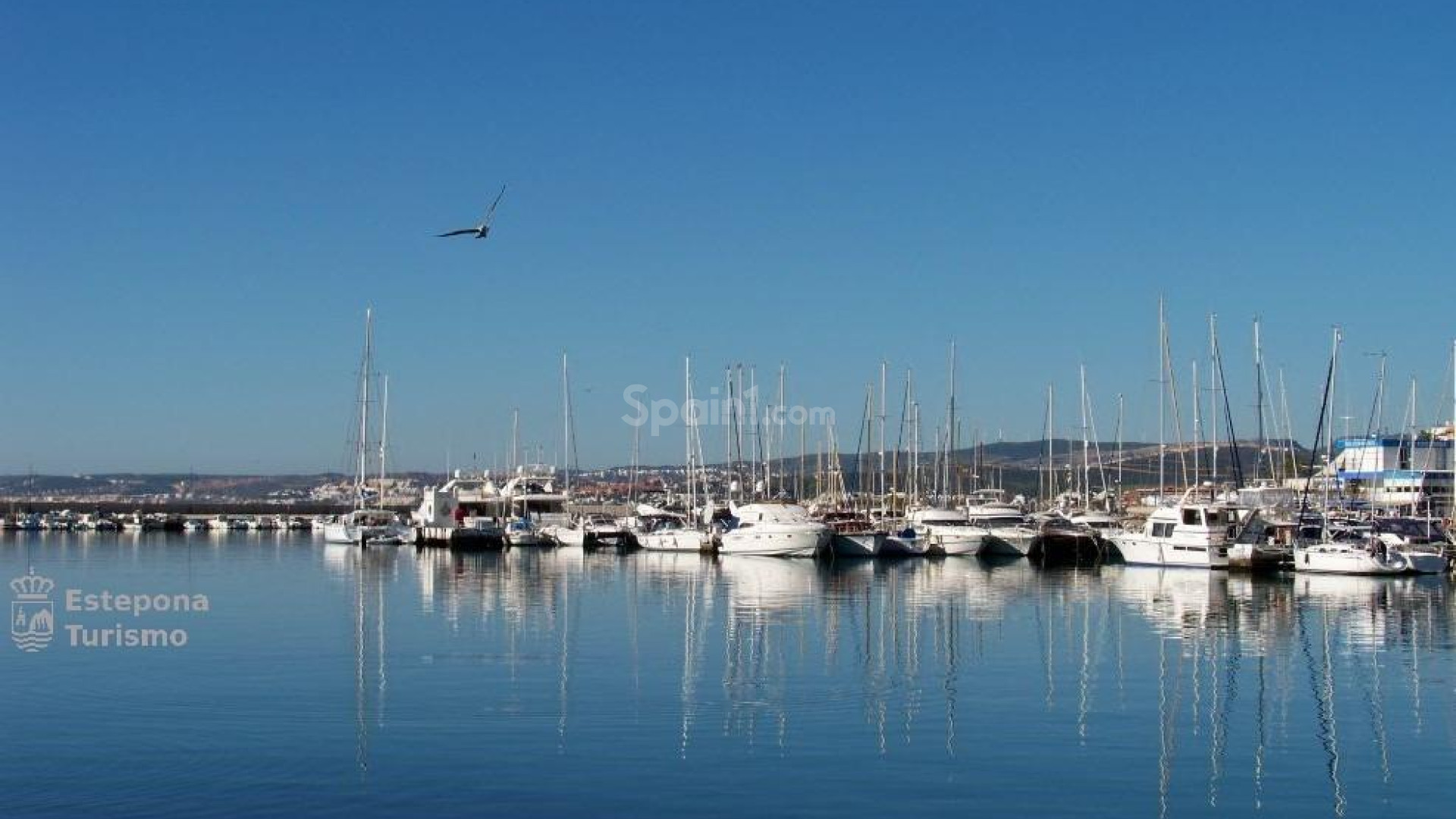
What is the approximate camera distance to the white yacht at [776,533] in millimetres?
69812

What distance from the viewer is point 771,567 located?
6294 cm

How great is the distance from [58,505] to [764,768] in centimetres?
17417

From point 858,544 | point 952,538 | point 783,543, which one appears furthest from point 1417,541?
point 783,543

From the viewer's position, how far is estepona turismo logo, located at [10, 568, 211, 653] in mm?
32375

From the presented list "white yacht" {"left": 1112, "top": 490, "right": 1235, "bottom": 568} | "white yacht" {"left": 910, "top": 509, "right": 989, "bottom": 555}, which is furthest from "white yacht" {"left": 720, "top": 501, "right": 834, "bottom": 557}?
"white yacht" {"left": 1112, "top": 490, "right": 1235, "bottom": 568}

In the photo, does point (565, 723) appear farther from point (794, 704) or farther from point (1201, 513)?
point (1201, 513)

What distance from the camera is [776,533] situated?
7006 cm

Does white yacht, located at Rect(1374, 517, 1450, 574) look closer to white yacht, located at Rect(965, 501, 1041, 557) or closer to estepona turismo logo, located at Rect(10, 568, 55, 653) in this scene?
white yacht, located at Rect(965, 501, 1041, 557)

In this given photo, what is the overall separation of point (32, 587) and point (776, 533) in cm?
3022

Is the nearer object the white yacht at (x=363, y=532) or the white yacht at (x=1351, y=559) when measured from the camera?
the white yacht at (x=1351, y=559)

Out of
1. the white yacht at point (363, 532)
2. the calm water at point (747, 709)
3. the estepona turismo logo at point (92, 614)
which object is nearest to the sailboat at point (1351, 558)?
the calm water at point (747, 709)

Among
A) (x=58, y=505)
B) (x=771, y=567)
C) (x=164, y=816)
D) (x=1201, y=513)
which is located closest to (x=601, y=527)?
(x=771, y=567)

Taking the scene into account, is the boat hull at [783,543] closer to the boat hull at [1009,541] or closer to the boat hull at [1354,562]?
the boat hull at [1009,541]

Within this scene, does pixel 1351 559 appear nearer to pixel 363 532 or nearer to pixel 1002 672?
pixel 1002 672
